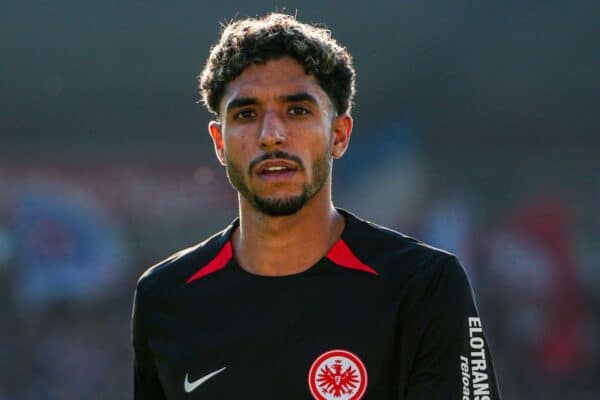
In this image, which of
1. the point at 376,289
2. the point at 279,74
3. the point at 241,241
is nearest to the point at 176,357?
the point at 241,241

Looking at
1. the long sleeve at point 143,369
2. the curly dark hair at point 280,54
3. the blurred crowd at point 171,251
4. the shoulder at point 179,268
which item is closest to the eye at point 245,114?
the curly dark hair at point 280,54

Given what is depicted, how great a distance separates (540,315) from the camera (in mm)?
10375

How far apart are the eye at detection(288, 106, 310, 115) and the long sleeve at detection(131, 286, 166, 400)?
0.69 m

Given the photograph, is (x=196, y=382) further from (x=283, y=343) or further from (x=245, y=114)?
(x=245, y=114)

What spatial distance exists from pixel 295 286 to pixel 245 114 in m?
0.45

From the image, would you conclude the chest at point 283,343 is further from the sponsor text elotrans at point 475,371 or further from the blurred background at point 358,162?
the blurred background at point 358,162

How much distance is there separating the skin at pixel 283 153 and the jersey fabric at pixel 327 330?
0.05 m

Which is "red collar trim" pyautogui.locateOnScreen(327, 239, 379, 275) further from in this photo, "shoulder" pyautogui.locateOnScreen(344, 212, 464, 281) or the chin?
the chin

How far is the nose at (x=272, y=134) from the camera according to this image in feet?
7.48

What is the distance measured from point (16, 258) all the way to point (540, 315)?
5.68 metres

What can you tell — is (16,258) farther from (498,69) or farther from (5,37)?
(498,69)

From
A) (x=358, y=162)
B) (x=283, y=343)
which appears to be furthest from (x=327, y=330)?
(x=358, y=162)

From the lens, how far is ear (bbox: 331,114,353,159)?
2486 mm

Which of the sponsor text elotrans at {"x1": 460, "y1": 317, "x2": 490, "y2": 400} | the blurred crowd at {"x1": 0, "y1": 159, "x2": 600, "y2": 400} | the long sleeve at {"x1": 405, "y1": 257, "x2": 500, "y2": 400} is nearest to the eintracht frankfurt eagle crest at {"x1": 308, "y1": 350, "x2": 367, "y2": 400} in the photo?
the long sleeve at {"x1": 405, "y1": 257, "x2": 500, "y2": 400}
